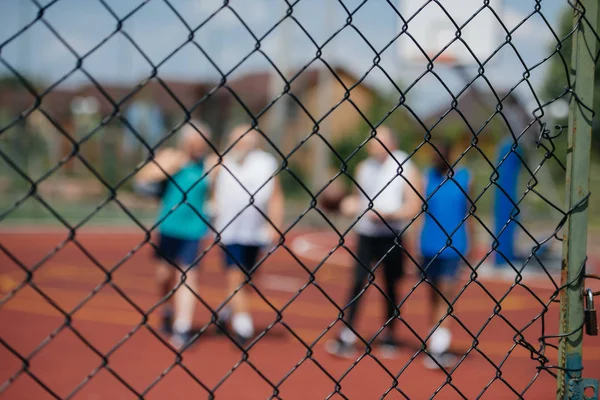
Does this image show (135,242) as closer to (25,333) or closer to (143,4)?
(25,333)

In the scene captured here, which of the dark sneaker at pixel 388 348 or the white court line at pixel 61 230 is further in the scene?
the white court line at pixel 61 230

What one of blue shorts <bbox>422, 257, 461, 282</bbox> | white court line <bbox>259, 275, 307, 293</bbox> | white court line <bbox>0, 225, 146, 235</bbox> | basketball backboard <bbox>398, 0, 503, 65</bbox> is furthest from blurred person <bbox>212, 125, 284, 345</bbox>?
white court line <bbox>0, 225, 146, 235</bbox>

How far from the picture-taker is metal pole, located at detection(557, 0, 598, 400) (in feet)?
6.74

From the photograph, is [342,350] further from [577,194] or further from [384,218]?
[577,194]

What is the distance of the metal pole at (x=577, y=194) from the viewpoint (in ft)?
6.74

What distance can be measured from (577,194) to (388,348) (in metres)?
3.46

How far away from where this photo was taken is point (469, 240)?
5.44 metres

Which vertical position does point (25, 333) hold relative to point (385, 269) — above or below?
below

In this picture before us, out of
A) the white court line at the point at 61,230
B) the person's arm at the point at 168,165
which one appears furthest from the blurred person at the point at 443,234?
the white court line at the point at 61,230

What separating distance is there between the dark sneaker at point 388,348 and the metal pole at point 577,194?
3172mm

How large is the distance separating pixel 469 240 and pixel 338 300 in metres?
2.99

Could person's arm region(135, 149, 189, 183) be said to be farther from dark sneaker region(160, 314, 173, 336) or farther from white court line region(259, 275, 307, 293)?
white court line region(259, 275, 307, 293)

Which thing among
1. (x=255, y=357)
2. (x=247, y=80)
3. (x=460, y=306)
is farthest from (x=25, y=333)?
Result: (x=247, y=80)

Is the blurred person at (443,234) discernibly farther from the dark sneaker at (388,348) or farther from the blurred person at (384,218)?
the dark sneaker at (388,348)
